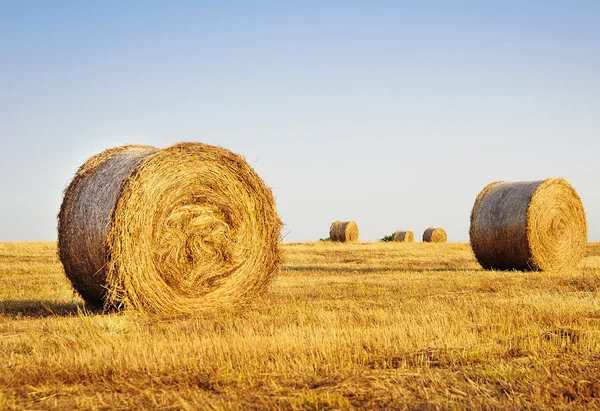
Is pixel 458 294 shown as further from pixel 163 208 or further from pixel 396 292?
pixel 163 208

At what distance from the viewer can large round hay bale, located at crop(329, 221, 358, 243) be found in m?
37.2

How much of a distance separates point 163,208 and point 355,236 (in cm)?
2867

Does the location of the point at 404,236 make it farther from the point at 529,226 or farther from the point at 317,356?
the point at 317,356

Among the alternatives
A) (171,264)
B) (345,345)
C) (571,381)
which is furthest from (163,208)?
(571,381)

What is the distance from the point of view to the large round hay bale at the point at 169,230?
934 centimetres

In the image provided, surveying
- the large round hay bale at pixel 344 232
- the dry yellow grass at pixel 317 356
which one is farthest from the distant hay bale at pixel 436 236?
the dry yellow grass at pixel 317 356

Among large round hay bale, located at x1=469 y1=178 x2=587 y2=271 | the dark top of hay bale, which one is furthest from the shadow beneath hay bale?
large round hay bale, located at x1=469 y1=178 x2=587 y2=271

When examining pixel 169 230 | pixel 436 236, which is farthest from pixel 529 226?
pixel 436 236

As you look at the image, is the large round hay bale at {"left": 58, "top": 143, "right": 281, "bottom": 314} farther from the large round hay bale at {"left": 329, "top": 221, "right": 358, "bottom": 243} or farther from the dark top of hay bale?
the large round hay bale at {"left": 329, "top": 221, "right": 358, "bottom": 243}

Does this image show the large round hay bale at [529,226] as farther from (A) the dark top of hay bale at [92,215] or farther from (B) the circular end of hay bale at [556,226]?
(A) the dark top of hay bale at [92,215]

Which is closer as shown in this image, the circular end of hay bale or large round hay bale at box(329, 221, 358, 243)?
the circular end of hay bale

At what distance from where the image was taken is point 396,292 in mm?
11852

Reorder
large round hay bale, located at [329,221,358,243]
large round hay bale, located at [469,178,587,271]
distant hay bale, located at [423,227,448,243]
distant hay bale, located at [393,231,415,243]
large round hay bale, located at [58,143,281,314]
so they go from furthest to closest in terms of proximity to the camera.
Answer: distant hay bale, located at [393,231,415,243]
distant hay bale, located at [423,227,448,243]
large round hay bale, located at [329,221,358,243]
large round hay bale, located at [469,178,587,271]
large round hay bale, located at [58,143,281,314]

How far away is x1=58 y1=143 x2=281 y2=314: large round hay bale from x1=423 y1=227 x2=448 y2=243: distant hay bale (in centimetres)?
3039
